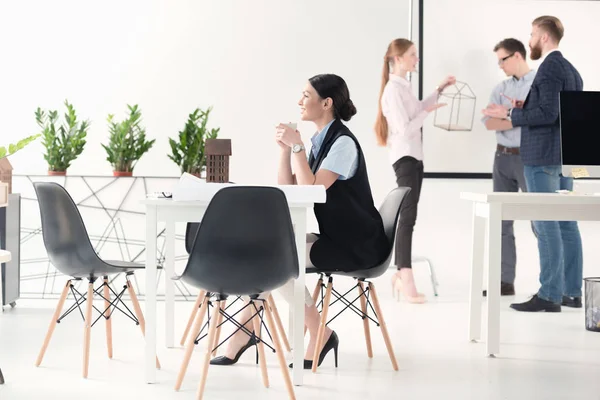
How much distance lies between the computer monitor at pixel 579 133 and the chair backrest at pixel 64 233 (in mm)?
2258

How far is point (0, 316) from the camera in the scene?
172 inches

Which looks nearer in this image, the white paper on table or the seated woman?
the white paper on table

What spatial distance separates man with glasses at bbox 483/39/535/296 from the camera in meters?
5.26

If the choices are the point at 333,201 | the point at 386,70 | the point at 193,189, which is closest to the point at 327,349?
the point at 333,201

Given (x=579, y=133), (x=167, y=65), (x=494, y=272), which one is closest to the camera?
(x=494, y=272)

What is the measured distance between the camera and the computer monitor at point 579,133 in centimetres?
375

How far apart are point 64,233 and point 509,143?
3.22m

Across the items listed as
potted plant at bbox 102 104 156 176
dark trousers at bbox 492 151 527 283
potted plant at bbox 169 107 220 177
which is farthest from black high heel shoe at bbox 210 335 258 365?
dark trousers at bbox 492 151 527 283

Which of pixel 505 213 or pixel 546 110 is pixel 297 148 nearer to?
pixel 505 213

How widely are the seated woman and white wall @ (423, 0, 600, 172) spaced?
8.13 ft

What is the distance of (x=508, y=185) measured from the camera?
5312 millimetres

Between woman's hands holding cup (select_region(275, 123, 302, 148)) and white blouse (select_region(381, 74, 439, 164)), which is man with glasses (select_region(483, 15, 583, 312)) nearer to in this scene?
white blouse (select_region(381, 74, 439, 164))

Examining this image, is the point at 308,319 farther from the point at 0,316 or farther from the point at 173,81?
the point at 173,81

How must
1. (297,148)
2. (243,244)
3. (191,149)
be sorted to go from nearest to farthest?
1. (243,244)
2. (297,148)
3. (191,149)
